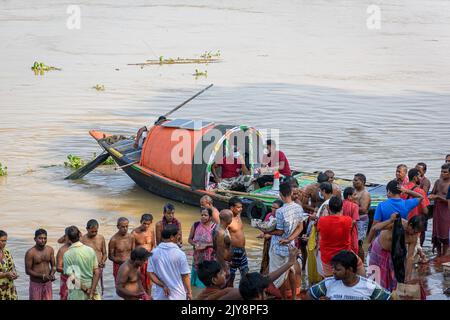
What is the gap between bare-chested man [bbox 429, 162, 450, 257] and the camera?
11984mm

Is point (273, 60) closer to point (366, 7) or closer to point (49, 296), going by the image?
point (366, 7)

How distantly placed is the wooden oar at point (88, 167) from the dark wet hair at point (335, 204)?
30.6 ft

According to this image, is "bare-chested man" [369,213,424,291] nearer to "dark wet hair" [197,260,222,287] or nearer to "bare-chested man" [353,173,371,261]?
"bare-chested man" [353,173,371,261]

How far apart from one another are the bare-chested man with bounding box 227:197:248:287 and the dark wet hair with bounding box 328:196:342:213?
1368mm

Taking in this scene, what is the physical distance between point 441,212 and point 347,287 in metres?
5.43

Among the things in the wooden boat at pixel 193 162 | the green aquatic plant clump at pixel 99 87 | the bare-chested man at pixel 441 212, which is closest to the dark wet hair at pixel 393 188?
the bare-chested man at pixel 441 212

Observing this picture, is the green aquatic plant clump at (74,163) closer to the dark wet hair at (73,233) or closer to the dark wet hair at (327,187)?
the dark wet hair at (327,187)

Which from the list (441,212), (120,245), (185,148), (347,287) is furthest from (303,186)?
(347,287)

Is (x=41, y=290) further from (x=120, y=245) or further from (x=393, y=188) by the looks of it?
(x=393, y=188)

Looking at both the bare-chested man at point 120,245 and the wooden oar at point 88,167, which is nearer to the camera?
the bare-chested man at point 120,245

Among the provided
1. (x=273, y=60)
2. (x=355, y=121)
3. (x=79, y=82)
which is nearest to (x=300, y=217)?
(x=355, y=121)

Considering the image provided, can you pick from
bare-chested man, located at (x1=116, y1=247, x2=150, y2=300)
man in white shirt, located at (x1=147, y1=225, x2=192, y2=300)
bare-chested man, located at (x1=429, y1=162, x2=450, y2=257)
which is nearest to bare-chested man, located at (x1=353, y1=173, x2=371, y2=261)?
bare-chested man, located at (x1=429, y1=162, x2=450, y2=257)

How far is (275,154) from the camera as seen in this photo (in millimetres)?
15031

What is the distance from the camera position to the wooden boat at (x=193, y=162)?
14766 millimetres
